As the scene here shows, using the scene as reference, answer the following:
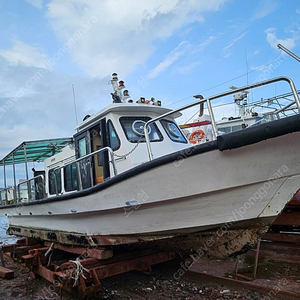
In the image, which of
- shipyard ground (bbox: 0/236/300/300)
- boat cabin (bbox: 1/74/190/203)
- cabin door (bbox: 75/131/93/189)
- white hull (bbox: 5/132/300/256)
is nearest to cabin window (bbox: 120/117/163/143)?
boat cabin (bbox: 1/74/190/203)

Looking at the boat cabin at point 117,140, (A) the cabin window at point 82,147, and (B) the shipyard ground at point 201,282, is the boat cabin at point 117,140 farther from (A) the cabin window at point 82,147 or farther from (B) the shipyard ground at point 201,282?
(B) the shipyard ground at point 201,282

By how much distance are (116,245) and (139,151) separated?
1.40 m

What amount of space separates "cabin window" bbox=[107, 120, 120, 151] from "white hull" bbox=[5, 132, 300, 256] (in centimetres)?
91

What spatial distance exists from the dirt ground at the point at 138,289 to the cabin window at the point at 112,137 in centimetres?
211

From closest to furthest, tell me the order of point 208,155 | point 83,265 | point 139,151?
point 208,155 → point 83,265 → point 139,151

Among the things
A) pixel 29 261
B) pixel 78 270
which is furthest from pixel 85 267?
pixel 29 261

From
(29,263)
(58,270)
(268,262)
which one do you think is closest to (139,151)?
(58,270)

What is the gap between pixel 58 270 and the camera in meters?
3.96

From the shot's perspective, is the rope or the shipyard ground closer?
the rope

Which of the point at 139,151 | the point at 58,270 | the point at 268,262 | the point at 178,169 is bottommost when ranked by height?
the point at 268,262

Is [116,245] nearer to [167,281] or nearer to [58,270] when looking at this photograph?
[58,270]

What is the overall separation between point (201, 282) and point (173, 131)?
8.31 feet

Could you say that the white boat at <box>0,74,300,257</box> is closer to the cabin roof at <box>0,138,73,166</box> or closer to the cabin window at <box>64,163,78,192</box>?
the cabin window at <box>64,163,78,192</box>

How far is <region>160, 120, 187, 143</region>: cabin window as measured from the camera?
4.90m
